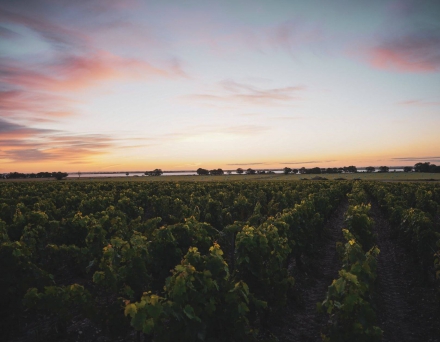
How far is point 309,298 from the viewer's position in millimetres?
10531

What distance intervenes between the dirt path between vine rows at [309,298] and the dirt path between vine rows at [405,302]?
1.73 meters

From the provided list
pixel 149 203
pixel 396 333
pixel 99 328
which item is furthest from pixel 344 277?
pixel 149 203

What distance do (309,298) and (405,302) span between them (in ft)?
9.96

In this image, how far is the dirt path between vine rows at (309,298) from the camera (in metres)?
8.30

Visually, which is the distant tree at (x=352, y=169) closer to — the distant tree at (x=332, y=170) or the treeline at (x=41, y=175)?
the distant tree at (x=332, y=170)

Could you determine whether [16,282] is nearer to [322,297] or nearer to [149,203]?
[322,297]

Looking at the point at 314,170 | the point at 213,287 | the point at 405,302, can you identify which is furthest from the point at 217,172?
the point at 213,287

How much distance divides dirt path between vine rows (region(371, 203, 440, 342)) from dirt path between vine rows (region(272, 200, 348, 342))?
1731 millimetres

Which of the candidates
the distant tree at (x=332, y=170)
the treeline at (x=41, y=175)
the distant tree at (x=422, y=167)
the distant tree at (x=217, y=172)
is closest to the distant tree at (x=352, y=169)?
the distant tree at (x=332, y=170)

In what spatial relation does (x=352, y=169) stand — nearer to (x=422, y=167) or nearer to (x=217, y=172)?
(x=422, y=167)

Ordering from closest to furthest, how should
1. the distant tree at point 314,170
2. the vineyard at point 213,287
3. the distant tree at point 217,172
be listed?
the vineyard at point 213,287 < the distant tree at point 314,170 < the distant tree at point 217,172

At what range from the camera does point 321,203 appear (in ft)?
72.4

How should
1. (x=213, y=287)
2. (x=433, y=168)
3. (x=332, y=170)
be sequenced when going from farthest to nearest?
(x=332, y=170)
(x=433, y=168)
(x=213, y=287)

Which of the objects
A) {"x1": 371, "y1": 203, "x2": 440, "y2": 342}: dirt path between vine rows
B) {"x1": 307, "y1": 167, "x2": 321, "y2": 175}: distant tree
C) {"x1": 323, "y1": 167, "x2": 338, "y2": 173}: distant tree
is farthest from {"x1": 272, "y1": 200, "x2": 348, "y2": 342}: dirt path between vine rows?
{"x1": 323, "y1": 167, "x2": 338, "y2": 173}: distant tree
